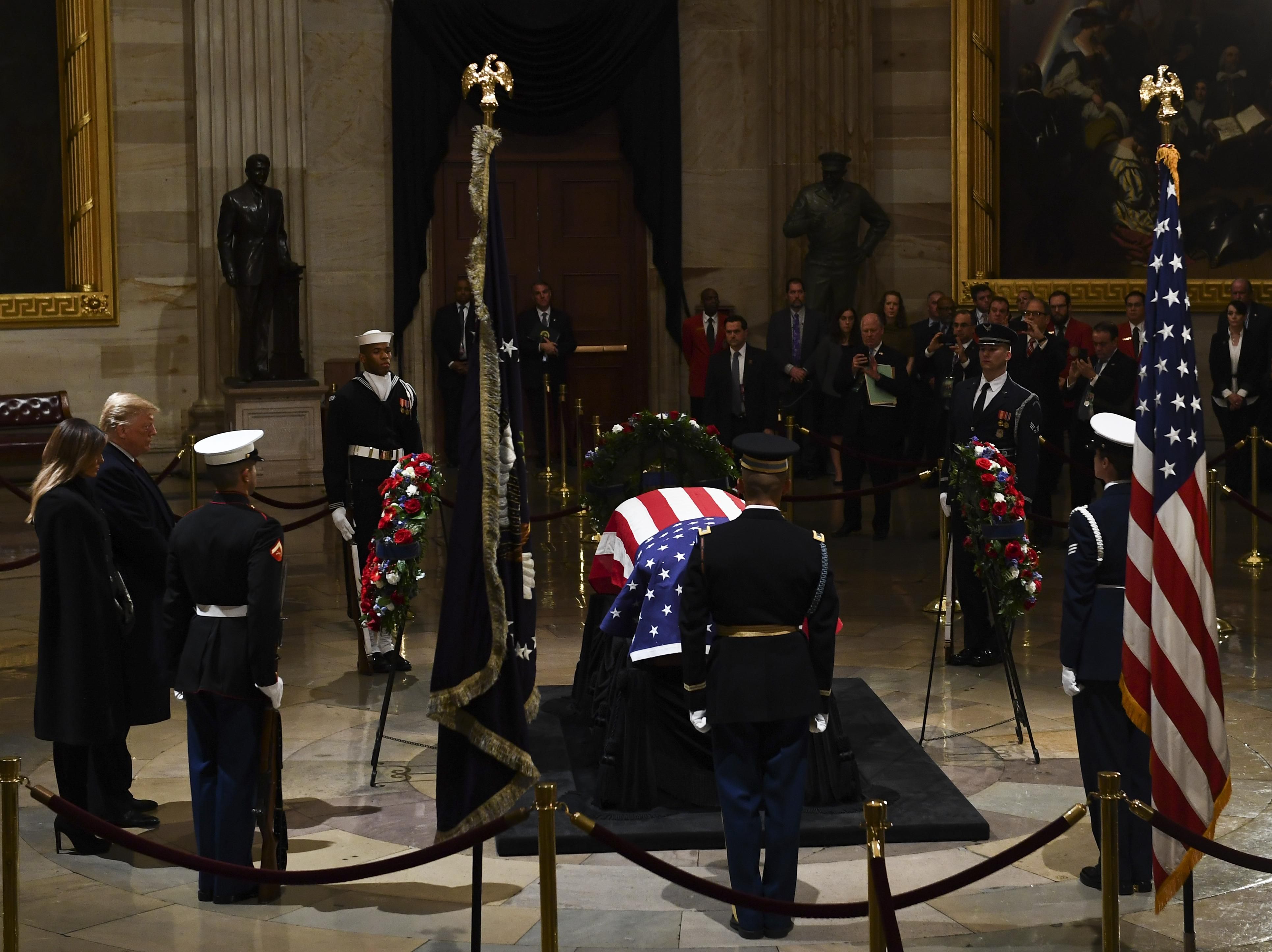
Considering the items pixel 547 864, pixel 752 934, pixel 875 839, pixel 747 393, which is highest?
pixel 747 393

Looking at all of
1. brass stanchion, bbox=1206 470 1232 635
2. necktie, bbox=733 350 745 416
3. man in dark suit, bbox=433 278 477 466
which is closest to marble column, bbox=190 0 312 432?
man in dark suit, bbox=433 278 477 466

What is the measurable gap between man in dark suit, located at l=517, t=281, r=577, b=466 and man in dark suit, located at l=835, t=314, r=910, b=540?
13.4 ft

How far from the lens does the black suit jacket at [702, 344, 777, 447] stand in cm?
1493

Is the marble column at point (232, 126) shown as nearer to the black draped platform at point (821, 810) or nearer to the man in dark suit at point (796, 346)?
the man in dark suit at point (796, 346)

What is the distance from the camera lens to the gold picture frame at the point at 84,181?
56.9ft

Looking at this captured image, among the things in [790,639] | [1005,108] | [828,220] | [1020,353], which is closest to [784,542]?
[790,639]

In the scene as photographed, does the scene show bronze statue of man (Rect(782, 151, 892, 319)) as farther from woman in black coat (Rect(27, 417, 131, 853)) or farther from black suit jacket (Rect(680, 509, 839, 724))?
black suit jacket (Rect(680, 509, 839, 724))

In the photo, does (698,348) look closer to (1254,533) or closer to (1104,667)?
(1254,533)

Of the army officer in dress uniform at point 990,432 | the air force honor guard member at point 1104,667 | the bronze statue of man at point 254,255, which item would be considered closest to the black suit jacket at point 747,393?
the bronze statue of man at point 254,255

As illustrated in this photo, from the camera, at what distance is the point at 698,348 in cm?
1742

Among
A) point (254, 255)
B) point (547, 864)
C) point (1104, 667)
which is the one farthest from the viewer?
point (254, 255)

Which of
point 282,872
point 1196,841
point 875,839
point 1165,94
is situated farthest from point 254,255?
point 1196,841

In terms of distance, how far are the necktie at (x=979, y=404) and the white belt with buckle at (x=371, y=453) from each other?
3.44 meters

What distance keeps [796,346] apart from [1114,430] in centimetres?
965
